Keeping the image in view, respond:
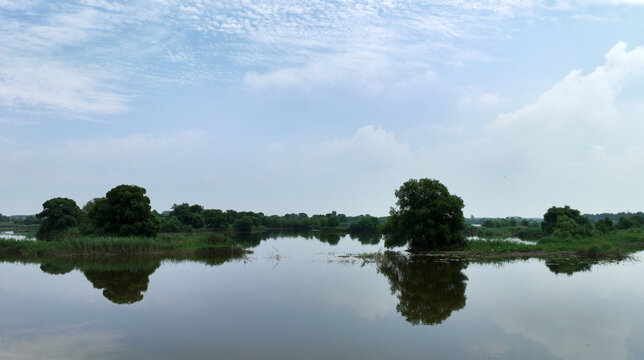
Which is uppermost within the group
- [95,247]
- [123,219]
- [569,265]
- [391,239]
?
[123,219]

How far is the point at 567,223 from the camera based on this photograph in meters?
37.8

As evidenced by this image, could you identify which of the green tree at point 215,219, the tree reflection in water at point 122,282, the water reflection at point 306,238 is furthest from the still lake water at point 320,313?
the green tree at point 215,219

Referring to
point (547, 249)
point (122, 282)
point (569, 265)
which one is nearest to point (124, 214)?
point (122, 282)

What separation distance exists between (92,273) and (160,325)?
12496mm

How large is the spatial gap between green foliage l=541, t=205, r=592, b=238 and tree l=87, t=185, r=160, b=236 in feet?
123

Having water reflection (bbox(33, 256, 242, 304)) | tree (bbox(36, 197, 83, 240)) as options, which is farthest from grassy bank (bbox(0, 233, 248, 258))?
tree (bbox(36, 197, 83, 240))

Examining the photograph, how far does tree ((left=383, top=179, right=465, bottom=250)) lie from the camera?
104 feet

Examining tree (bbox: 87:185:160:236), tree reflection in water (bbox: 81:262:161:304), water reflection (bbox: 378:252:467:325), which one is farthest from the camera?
tree (bbox: 87:185:160:236)

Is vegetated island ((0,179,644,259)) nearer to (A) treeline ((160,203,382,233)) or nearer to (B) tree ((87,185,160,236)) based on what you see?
(B) tree ((87,185,160,236))

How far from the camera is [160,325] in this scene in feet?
36.2

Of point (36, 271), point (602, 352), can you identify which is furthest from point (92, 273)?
point (602, 352)

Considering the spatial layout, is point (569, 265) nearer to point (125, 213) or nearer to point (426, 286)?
point (426, 286)

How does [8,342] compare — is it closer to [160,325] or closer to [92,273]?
[160,325]

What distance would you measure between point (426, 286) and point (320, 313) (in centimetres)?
669
